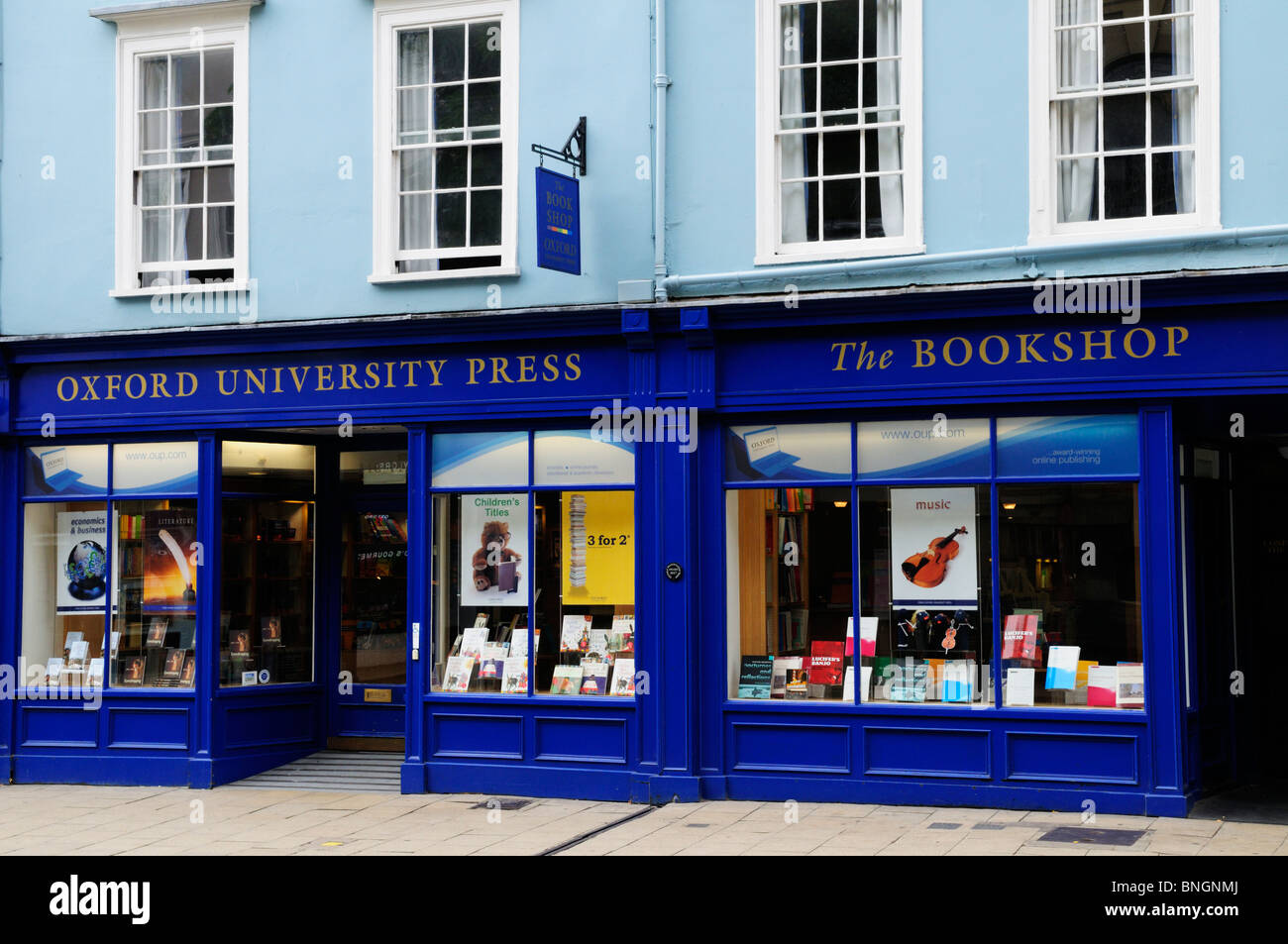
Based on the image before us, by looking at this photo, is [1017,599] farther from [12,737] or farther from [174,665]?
[12,737]

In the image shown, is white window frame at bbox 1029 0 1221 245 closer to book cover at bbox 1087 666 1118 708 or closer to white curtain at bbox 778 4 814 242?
white curtain at bbox 778 4 814 242

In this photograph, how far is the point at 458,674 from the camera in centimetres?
1245

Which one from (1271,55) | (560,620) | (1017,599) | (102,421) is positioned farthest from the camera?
(102,421)

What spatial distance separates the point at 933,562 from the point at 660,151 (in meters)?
4.00

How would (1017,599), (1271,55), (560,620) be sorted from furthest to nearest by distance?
1. (560,620)
2. (1017,599)
3. (1271,55)

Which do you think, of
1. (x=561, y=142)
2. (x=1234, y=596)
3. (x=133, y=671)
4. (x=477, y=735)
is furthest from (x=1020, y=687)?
(x=133, y=671)

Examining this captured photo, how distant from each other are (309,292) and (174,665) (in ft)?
12.1

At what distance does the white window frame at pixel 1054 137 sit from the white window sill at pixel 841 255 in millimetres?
936

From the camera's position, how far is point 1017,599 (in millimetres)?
11141

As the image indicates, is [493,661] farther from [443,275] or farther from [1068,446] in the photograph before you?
[1068,446]

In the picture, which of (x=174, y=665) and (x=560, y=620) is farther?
(x=174, y=665)

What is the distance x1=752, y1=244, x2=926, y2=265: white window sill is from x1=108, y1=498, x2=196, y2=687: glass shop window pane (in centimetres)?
579

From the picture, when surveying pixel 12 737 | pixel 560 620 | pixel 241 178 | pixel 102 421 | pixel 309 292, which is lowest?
pixel 12 737

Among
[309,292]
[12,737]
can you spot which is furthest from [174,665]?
[309,292]
